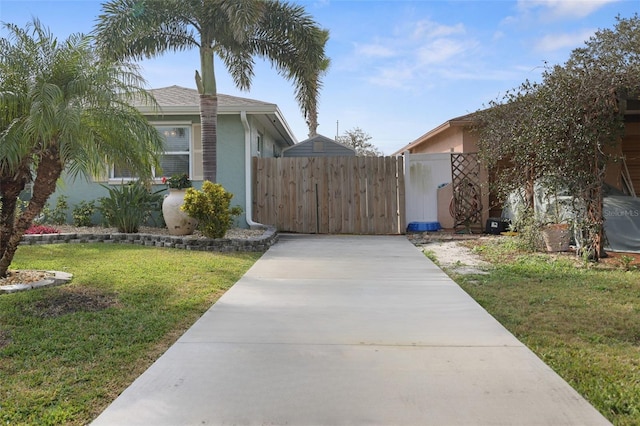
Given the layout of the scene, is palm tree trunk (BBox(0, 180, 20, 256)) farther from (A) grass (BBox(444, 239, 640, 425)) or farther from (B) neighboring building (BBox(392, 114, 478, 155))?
(B) neighboring building (BBox(392, 114, 478, 155))

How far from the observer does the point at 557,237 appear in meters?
8.51

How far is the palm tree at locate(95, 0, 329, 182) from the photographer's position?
998 cm

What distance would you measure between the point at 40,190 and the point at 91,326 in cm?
224

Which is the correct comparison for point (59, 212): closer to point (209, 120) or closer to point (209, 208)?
point (209, 120)

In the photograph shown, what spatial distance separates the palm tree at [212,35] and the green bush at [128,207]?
1.57 meters

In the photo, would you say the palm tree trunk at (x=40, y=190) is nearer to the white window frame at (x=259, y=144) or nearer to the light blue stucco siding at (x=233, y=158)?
the light blue stucco siding at (x=233, y=158)

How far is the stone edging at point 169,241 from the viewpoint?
29.8ft

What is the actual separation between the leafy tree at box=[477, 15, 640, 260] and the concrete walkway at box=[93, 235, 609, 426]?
11.0 feet

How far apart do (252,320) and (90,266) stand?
3727 millimetres

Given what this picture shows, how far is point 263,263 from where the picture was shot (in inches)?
305

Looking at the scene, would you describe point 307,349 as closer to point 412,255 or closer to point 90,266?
point 90,266

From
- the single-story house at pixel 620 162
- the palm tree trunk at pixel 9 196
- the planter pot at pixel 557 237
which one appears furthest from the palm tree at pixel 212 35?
the planter pot at pixel 557 237

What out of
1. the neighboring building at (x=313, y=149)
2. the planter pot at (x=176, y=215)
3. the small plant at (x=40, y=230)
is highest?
the neighboring building at (x=313, y=149)

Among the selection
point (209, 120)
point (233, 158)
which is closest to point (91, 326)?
point (209, 120)
